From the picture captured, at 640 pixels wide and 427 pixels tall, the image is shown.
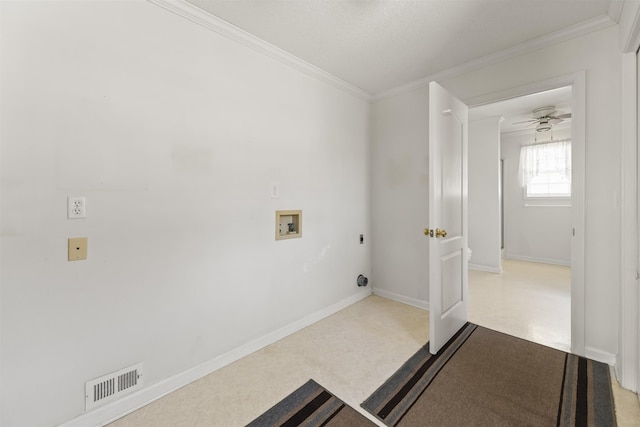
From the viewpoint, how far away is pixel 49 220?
1352mm

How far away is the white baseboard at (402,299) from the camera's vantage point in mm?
2988

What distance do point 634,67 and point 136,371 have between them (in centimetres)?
358

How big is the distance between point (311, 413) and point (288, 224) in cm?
143

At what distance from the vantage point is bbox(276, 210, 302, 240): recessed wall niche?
93.9 inches

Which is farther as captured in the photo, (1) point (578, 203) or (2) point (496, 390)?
(1) point (578, 203)

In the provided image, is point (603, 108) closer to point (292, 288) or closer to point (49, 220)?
point (292, 288)

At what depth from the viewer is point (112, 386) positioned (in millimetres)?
1525

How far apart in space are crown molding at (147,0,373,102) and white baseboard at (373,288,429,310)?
7.88 feet

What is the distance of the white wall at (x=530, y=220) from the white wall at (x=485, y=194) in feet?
3.62

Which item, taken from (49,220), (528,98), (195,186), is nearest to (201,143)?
(195,186)

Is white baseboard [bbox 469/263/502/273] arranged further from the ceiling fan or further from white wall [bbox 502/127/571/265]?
the ceiling fan

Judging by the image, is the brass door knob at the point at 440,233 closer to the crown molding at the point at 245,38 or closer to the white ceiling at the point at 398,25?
the white ceiling at the point at 398,25

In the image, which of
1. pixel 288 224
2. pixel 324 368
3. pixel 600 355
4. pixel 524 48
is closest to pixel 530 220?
pixel 600 355

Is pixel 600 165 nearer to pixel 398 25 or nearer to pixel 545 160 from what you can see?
pixel 398 25
